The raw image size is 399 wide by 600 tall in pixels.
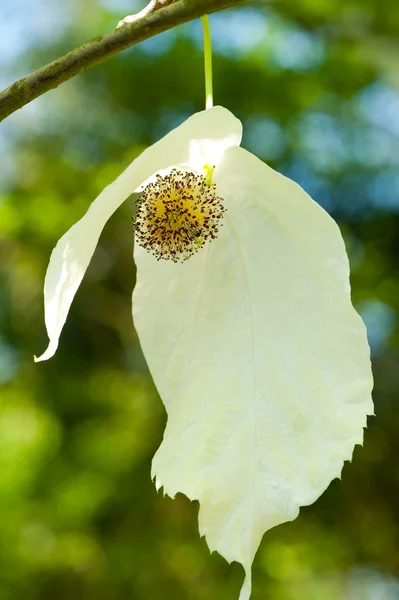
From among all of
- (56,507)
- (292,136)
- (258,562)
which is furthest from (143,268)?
(292,136)

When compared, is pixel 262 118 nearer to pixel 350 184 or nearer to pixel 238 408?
pixel 350 184

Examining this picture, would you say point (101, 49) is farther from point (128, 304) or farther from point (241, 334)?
point (128, 304)

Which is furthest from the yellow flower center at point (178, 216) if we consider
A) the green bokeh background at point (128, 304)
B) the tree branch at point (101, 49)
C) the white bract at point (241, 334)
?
the green bokeh background at point (128, 304)

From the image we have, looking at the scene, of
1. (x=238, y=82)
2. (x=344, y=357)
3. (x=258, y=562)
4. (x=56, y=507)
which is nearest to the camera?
(x=344, y=357)

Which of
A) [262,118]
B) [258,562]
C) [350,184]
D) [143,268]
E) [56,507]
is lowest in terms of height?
[258,562]

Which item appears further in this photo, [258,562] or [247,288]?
[258,562]

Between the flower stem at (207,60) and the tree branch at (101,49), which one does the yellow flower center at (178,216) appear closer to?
the flower stem at (207,60)

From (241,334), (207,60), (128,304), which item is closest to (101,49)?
(207,60)
